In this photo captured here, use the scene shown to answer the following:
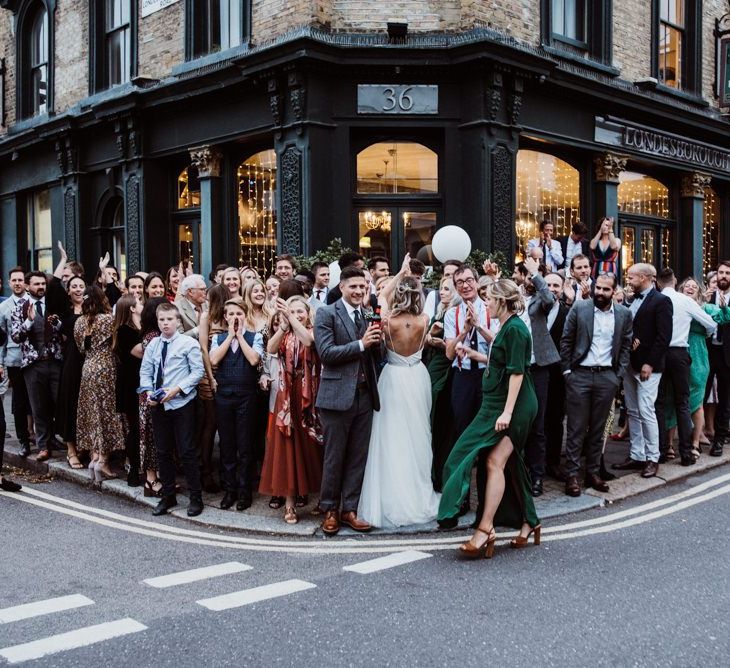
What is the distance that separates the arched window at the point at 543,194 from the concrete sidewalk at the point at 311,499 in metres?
5.93

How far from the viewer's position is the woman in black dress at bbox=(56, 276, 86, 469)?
8.84 meters

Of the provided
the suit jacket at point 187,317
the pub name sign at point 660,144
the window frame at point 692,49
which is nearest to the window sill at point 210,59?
the suit jacket at point 187,317

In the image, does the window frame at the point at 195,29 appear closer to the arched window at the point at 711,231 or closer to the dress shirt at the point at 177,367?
the dress shirt at the point at 177,367

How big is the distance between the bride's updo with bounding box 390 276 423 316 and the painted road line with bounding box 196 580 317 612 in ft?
7.91

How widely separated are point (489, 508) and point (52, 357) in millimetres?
5841

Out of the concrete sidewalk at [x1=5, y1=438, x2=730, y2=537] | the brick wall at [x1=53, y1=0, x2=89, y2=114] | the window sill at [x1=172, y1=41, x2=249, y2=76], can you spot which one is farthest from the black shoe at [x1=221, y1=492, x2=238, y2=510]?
the brick wall at [x1=53, y1=0, x2=89, y2=114]

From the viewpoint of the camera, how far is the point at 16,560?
233 inches

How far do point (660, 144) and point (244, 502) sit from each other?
41.9 feet

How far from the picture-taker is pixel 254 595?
511 cm

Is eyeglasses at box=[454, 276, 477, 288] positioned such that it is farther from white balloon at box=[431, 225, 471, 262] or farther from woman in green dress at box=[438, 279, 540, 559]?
white balloon at box=[431, 225, 471, 262]

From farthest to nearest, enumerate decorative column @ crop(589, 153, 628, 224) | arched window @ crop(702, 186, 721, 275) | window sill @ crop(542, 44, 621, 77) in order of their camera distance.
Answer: arched window @ crop(702, 186, 721, 275), decorative column @ crop(589, 153, 628, 224), window sill @ crop(542, 44, 621, 77)

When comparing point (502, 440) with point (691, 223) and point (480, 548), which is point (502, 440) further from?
point (691, 223)

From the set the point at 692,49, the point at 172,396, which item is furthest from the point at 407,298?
the point at 692,49

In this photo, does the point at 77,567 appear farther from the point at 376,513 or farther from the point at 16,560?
the point at 376,513
